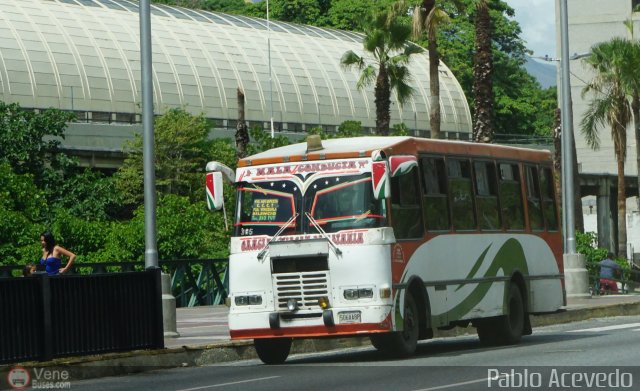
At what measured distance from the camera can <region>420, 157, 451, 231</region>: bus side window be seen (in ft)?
70.7

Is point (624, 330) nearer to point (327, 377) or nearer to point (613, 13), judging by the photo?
point (327, 377)

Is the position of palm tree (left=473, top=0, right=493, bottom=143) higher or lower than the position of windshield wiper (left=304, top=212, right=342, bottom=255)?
higher

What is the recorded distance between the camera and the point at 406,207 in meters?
21.0

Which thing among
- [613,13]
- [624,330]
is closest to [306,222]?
[624,330]

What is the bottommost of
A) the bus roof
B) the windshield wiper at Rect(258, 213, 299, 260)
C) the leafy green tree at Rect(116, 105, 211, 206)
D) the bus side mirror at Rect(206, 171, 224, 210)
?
the windshield wiper at Rect(258, 213, 299, 260)

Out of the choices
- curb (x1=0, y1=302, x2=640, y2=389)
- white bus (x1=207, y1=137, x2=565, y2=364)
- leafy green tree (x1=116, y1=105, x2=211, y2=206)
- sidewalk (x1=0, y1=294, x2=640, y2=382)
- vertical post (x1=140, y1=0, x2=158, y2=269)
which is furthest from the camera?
leafy green tree (x1=116, y1=105, x2=211, y2=206)

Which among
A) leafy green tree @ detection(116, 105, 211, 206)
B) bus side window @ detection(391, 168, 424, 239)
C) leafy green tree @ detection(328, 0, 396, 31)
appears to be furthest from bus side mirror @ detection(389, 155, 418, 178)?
leafy green tree @ detection(328, 0, 396, 31)

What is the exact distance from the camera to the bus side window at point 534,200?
82.1 ft

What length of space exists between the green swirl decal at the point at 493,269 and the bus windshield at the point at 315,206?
2.24 m

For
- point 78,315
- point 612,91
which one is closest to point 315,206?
point 78,315

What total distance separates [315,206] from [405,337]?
2.21m

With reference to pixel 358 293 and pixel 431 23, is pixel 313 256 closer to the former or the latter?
pixel 358 293

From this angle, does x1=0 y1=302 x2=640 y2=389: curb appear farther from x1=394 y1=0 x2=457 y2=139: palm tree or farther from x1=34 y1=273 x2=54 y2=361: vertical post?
x1=394 y1=0 x2=457 y2=139: palm tree

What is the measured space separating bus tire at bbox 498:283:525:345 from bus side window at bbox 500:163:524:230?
1.03 m
